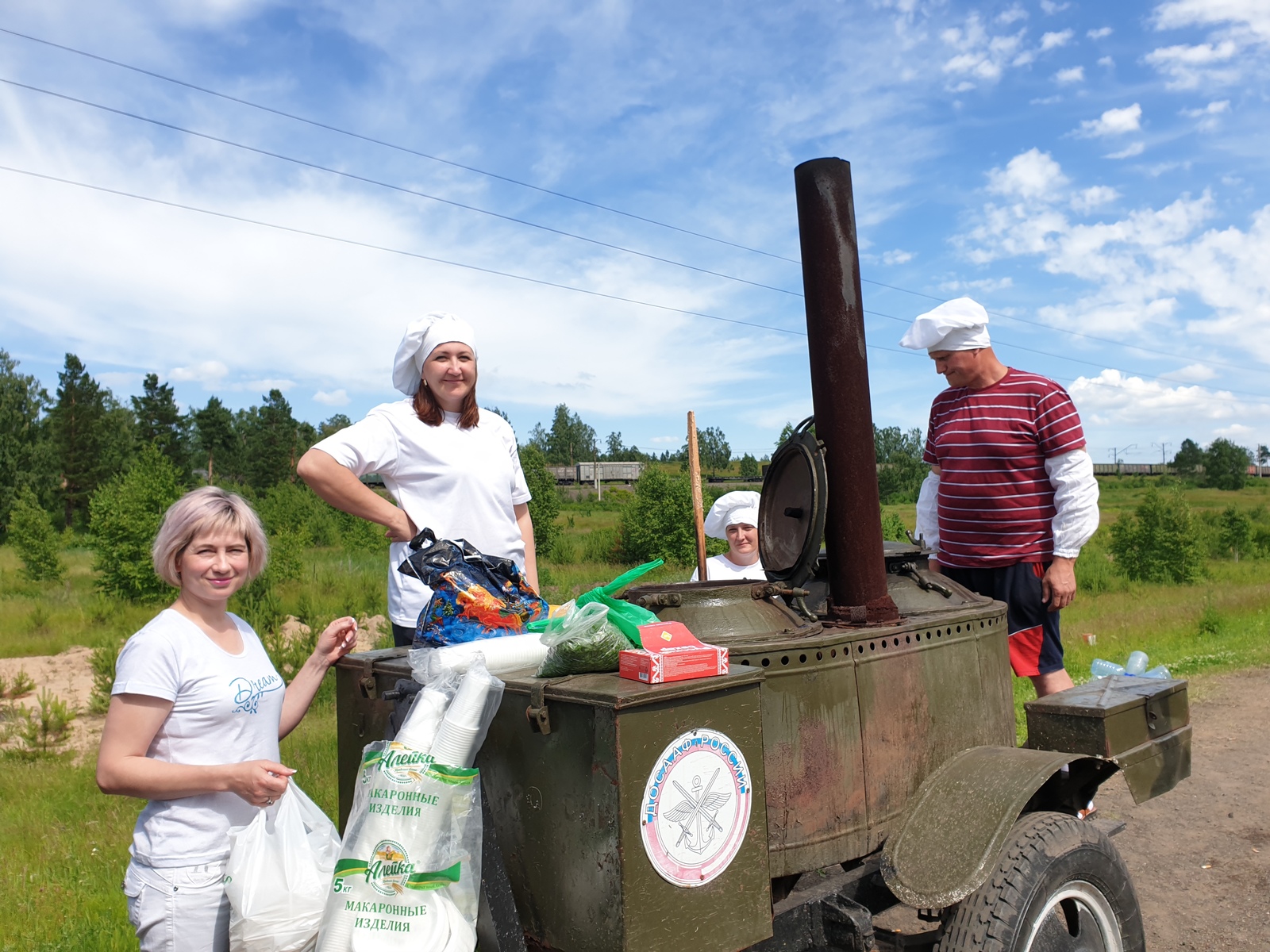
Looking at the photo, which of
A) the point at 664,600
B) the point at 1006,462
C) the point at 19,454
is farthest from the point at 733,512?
the point at 19,454

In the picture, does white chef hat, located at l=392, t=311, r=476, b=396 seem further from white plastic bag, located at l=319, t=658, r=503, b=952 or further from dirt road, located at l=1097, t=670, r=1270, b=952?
dirt road, located at l=1097, t=670, r=1270, b=952

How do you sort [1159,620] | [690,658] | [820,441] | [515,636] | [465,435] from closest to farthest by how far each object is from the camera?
[690,658] → [515,636] → [820,441] → [465,435] → [1159,620]

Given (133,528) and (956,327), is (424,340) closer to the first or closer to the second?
(956,327)

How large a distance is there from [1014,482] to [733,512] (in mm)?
1771

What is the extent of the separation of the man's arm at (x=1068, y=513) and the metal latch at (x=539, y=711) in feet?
7.97

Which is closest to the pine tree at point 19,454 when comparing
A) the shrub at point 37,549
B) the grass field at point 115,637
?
the grass field at point 115,637

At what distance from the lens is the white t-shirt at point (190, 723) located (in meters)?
2.17

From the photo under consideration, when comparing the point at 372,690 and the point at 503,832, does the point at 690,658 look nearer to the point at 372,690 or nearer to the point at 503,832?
the point at 503,832

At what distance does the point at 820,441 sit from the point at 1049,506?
144 cm

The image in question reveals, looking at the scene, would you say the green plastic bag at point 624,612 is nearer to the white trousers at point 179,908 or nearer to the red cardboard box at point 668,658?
the red cardboard box at point 668,658

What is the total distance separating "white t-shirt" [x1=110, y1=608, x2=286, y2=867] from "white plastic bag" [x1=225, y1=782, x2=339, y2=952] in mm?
101

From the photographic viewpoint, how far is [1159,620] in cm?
1286

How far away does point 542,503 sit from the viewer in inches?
1101

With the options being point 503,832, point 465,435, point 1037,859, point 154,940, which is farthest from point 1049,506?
point 154,940
